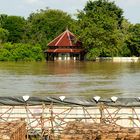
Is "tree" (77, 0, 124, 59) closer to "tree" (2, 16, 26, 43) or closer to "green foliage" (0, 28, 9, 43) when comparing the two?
"green foliage" (0, 28, 9, 43)

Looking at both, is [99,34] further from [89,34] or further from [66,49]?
[66,49]

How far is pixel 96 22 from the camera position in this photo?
67.9m

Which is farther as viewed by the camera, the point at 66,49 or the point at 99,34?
the point at 66,49

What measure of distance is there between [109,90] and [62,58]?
4618 cm

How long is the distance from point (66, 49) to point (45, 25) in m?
20.3

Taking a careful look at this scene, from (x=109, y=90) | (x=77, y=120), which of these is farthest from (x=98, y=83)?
(x=77, y=120)

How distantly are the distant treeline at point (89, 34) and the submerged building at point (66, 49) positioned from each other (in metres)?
1.18

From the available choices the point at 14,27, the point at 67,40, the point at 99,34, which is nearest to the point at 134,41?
the point at 99,34

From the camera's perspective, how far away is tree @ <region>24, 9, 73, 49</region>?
82650 millimetres

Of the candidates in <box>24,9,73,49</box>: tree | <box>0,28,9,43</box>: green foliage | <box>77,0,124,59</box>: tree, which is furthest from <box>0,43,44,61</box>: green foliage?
<box>0,28,9,43</box>: green foliage

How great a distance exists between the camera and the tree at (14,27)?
287ft

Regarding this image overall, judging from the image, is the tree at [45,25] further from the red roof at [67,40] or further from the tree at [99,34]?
the tree at [99,34]

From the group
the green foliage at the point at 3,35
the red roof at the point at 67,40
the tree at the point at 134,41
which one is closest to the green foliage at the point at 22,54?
the red roof at the point at 67,40

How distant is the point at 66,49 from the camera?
6931 cm
